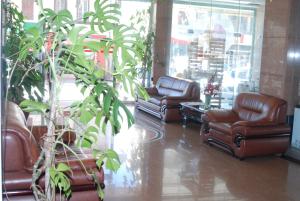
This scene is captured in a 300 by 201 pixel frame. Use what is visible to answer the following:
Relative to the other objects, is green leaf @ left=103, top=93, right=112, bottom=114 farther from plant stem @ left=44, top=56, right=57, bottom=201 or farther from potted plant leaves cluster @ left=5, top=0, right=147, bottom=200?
plant stem @ left=44, top=56, right=57, bottom=201

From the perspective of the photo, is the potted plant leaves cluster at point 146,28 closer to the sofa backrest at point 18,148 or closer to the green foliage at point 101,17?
the sofa backrest at point 18,148

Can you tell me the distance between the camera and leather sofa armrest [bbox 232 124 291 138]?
5.24m

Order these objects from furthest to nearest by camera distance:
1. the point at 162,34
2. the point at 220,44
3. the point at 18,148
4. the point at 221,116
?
1. the point at 162,34
2. the point at 220,44
3. the point at 221,116
4. the point at 18,148

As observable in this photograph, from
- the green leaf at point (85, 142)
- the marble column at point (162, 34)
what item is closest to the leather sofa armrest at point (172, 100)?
the marble column at point (162, 34)

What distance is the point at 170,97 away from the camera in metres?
7.95

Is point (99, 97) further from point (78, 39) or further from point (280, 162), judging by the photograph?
point (280, 162)

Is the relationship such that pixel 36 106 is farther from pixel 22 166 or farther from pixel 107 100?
pixel 22 166

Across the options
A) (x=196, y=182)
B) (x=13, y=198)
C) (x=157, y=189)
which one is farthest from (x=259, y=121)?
(x=13, y=198)

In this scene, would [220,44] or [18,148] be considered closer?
[18,148]

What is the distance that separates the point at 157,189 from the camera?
406cm

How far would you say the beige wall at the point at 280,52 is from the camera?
241 inches

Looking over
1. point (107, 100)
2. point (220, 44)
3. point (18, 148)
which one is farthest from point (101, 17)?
point (220, 44)

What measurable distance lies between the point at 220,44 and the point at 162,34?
1941 mm

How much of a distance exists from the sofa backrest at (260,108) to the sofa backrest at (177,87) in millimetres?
1872
